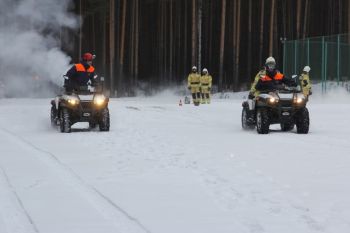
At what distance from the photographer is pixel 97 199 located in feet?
24.0

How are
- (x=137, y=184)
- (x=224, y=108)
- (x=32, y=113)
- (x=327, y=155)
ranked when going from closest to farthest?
(x=137, y=184) → (x=327, y=155) → (x=32, y=113) → (x=224, y=108)

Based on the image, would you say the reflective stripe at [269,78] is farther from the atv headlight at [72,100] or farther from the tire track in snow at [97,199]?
the tire track in snow at [97,199]

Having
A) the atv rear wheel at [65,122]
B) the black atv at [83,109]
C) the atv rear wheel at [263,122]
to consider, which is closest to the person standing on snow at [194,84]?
the black atv at [83,109]

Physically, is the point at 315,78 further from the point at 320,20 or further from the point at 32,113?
the point at 320,20

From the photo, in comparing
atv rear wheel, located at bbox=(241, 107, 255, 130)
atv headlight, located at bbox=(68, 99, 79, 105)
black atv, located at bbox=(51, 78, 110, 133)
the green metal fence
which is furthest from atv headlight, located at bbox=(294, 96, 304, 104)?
the green metal fence

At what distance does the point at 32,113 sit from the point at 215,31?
42291 millimetres

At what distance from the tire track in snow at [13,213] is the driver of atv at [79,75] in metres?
8.87

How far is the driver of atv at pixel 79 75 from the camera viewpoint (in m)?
17.0

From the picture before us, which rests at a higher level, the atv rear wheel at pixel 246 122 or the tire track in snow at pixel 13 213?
the atv rear wheel at pixel 246 122

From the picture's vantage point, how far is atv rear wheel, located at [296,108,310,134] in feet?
50.8

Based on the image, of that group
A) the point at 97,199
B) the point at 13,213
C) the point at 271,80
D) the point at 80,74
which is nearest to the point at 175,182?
the point at 97,199

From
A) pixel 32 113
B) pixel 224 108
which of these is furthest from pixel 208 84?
pixel 32 113

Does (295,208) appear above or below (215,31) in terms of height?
below

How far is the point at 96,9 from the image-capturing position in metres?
47.9
